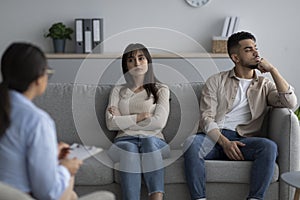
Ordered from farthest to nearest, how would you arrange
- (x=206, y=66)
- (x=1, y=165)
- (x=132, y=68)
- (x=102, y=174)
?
1. (x=206, y=66)
2. (x=132, y=68)
3. (x=102, y=174)
4. (x=1, y=165)

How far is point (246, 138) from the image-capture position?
11.2 feet

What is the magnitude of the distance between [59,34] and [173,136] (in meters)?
1.88

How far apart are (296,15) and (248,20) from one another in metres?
0.44

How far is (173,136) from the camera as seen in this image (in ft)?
11.8

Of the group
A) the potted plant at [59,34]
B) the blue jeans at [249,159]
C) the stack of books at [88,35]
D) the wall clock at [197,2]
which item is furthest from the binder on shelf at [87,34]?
the blue jeans at [249,159]

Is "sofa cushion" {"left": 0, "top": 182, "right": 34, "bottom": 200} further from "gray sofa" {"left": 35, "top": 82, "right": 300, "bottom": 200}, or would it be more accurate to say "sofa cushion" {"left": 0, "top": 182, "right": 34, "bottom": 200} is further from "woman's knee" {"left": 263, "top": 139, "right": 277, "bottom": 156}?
"woman's knee" {"left": 263, "top": 139, "right": 277, "bottom": 156}

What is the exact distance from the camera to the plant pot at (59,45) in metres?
5.03

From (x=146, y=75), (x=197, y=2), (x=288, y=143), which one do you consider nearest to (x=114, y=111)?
(x=146, y=75)

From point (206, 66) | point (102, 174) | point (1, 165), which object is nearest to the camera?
point (1, 165)

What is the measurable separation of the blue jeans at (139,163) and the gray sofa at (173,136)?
6 centimetres

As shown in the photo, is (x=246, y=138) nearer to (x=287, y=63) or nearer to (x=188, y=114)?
(x=188, y=114)

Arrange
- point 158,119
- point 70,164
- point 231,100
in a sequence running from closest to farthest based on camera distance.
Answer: point 70,164
point 158,119
point 231,100

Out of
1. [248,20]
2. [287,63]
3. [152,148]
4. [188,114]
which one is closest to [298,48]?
[287,63]

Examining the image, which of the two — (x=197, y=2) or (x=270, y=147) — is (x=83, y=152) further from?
(x=197, y=2)
